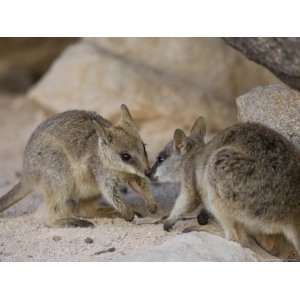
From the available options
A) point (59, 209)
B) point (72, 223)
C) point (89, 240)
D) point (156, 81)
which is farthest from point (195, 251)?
point (156, 81)

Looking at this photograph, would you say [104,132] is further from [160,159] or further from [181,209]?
[181,209]

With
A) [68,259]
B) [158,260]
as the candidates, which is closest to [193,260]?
[158,260]

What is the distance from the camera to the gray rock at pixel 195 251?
7836 mm

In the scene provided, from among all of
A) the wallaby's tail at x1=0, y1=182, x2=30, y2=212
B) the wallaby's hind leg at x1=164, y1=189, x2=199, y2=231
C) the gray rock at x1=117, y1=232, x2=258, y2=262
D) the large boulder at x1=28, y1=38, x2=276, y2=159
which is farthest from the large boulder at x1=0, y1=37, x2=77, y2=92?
the gray rock at x1=117, y1=232, x2=258, y2=262

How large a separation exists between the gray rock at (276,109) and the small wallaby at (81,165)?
1252 millimetres

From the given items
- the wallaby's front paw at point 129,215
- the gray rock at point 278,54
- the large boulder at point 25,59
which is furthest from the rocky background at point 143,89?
the large boulder at point 25,59

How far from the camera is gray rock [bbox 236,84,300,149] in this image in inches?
362

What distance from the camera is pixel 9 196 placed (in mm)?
9984

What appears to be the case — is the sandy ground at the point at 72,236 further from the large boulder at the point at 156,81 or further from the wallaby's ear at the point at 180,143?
the large boulder at the point at 156,81

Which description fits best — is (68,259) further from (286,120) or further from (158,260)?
(286,120)

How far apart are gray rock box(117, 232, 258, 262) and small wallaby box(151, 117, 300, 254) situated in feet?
0.73

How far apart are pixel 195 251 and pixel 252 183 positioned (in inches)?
32.4

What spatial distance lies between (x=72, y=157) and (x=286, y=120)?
93.2 inches

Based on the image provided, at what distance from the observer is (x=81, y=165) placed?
31.5 feet
